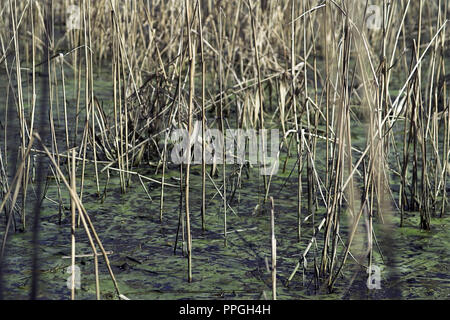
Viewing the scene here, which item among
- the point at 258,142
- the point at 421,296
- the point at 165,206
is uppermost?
the point at 258,142

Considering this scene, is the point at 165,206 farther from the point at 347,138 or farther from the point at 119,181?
the point at 347,138

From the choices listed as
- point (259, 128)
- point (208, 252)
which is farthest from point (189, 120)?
point (259, 128)

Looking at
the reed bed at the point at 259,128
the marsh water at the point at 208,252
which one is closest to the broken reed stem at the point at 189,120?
the reed bed at the point at 259,128

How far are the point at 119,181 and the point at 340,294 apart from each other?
105cm

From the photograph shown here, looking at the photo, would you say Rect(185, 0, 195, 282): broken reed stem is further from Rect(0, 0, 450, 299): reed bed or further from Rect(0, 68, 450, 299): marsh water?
Rect(0, 68, 450, 299): marsh water

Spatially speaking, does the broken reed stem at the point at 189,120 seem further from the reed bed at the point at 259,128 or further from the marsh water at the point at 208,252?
the marsh water at the point at 208,252

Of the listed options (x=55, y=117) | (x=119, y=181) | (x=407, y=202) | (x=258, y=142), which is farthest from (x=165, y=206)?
(x=55, y=117)

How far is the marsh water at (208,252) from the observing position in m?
1.70

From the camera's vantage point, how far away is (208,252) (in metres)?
1.93

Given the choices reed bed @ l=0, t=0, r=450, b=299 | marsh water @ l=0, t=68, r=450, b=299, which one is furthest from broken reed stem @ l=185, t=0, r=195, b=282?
marsh water @ l=0, t=68, r=450, b=299

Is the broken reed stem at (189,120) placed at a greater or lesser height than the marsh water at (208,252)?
greater

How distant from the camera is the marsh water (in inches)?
66.8

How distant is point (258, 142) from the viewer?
271cm

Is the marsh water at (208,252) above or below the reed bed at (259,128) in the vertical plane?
below
